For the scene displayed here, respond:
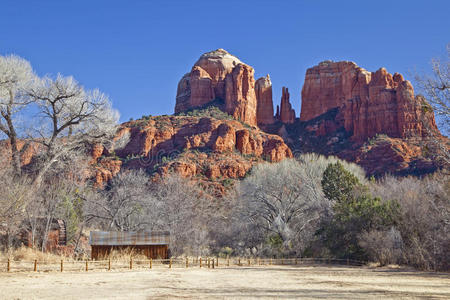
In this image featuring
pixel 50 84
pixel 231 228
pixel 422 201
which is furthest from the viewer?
pixel 231 228

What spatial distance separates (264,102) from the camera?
126m

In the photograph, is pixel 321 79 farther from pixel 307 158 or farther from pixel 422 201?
pixel 422 201

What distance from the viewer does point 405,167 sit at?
3260 inches

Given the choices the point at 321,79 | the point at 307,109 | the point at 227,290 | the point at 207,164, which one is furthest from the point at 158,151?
the point at 227,290

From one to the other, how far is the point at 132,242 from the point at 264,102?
10120cm

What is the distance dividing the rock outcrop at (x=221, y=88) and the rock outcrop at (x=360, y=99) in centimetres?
2123

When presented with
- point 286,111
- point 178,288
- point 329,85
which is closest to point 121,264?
point 178,288

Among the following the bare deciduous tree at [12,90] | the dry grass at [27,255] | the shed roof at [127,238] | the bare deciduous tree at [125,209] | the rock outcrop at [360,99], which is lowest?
the dry grass at [27,255]

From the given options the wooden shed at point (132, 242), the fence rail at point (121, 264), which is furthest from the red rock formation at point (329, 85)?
the wooden shed at point (132, 242)

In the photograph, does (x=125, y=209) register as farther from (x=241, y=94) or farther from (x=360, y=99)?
(x=360, y=99)

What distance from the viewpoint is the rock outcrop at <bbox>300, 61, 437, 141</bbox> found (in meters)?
102

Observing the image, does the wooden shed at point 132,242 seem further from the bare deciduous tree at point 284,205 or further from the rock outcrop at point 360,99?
the rock outcrop at point 360,99

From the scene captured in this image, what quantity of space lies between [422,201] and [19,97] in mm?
26263

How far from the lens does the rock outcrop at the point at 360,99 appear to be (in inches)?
4011
